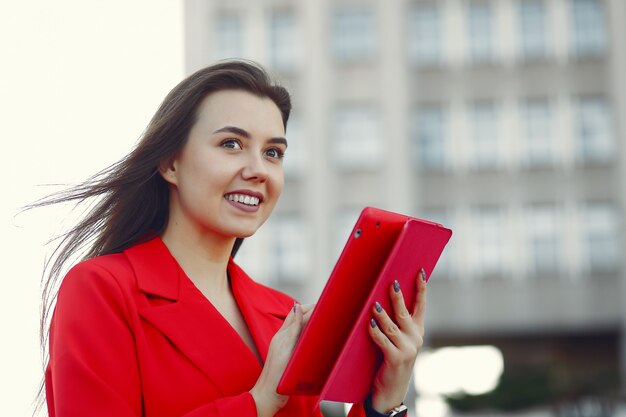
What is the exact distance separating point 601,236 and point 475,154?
4197 mm

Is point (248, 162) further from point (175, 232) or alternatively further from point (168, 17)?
point (168, 17)

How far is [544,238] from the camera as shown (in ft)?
87.6

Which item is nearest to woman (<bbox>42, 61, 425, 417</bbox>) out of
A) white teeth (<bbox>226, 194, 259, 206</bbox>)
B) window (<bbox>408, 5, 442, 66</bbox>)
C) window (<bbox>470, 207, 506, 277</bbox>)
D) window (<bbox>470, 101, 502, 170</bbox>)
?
white teeth (<bbox>226, 194, 259, 206</bbox>)

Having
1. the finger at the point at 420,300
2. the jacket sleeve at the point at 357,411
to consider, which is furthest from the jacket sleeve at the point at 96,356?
A: the finger at the point at 420,300

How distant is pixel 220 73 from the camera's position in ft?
8.04

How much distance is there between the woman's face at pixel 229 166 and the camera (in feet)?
7.73

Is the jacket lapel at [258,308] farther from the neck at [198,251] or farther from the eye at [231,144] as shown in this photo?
the eye at [231,144]

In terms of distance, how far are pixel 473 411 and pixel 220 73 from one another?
2156 cm

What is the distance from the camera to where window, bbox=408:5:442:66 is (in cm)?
2745

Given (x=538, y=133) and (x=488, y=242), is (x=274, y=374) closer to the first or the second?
(x=488, y=242)

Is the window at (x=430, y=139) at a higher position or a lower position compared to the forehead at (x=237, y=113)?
higher

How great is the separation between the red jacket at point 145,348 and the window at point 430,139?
25.0 metres

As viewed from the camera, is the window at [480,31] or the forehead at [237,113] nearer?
the forehead at [237,113]

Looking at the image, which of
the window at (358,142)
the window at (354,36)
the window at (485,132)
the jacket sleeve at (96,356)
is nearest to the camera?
the jacket sleeve at (96,356)
